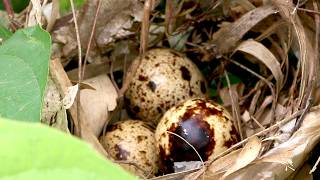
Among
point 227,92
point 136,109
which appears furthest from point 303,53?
point 136,109

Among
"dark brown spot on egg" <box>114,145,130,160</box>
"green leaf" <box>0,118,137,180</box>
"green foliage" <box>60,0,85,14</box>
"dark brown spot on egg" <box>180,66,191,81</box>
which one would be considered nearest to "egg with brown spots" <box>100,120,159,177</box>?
"dark brown spot on egg" <box>114,145,130,160</box>

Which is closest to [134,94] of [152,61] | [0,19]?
[152,61]

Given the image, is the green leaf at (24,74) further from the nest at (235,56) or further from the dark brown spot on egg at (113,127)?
the dark brown spot on egg at (113,127)

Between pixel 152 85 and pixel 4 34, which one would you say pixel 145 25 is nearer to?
pixel 152 85

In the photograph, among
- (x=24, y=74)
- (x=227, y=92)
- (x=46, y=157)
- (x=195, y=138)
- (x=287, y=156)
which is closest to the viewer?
(x=46, y=157)

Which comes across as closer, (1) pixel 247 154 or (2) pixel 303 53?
(1) pixel 247 154

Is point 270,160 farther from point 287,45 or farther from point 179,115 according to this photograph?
point 287,45

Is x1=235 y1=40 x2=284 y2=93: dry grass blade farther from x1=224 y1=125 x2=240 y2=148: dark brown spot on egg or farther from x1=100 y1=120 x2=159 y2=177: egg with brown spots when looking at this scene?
x1=100 y1=120 x2=159 y2=177: egg with brown spots

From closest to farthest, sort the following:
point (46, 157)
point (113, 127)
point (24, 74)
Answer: point (46, 157) < point (24, 74) < point (113, 127)

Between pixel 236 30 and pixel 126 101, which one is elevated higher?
pixel 236 30
